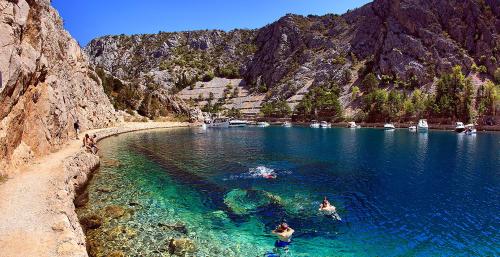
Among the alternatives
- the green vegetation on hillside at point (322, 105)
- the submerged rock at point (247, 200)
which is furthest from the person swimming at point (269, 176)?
the green vegetation on hillside at point (322, 105)

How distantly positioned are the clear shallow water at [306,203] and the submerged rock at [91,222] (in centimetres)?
68

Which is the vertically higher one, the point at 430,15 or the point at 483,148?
the point at 430,15

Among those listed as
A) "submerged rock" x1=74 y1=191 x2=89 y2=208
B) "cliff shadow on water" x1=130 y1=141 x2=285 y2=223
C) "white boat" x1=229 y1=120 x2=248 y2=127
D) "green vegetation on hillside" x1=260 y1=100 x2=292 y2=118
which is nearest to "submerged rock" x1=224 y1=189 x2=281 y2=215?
"cliff shadow on water" x1=130 y1=141 x2=285 y2=223

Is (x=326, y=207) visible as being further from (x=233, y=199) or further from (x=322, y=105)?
(x=322, y=105)

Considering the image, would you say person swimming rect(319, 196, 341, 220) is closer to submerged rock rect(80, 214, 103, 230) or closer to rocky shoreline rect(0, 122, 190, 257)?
submerged rock rect(80, 214, 103, 230)

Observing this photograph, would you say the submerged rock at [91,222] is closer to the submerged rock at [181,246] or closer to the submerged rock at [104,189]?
the submerged rock at [181,246]

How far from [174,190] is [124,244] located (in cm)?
1498

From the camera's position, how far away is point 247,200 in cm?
3478

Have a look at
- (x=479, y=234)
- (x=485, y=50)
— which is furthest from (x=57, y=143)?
(x=485, y=50)

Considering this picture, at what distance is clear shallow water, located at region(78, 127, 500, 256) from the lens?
24750 millimetres

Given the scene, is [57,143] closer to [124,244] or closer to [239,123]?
[124,244]

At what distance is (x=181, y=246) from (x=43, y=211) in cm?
947

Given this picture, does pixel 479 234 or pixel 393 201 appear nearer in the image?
pixel 479 234

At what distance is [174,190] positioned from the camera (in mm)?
38906
